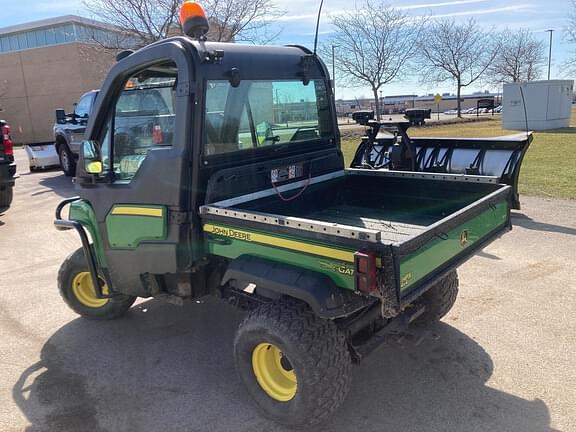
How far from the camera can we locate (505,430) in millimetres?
2787

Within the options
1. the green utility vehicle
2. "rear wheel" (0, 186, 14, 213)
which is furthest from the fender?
"rear wheel" (0, 186, 14, 213)

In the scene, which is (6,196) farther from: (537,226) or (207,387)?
(537,226)

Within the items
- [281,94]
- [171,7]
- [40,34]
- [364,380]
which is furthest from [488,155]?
[40,34]

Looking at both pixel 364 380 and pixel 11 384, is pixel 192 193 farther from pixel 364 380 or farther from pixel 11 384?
pixel 11 384

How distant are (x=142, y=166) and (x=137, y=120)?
18.5 inches

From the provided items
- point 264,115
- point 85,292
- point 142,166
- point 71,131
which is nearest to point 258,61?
point 264,115

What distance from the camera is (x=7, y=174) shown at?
8.45 metres

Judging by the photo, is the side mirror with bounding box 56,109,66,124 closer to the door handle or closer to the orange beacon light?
the orange beacon light

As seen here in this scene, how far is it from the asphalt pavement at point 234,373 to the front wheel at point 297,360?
179 mm

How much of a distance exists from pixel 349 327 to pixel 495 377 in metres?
1.11

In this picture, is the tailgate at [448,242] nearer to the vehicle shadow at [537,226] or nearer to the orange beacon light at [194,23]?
the orange beacon light at [194,23]

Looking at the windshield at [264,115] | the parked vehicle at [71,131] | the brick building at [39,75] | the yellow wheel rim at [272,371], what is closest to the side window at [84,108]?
the parked vehicle at [71,131]

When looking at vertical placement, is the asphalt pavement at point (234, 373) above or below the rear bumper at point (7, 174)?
below

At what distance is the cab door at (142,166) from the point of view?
3113 mm
